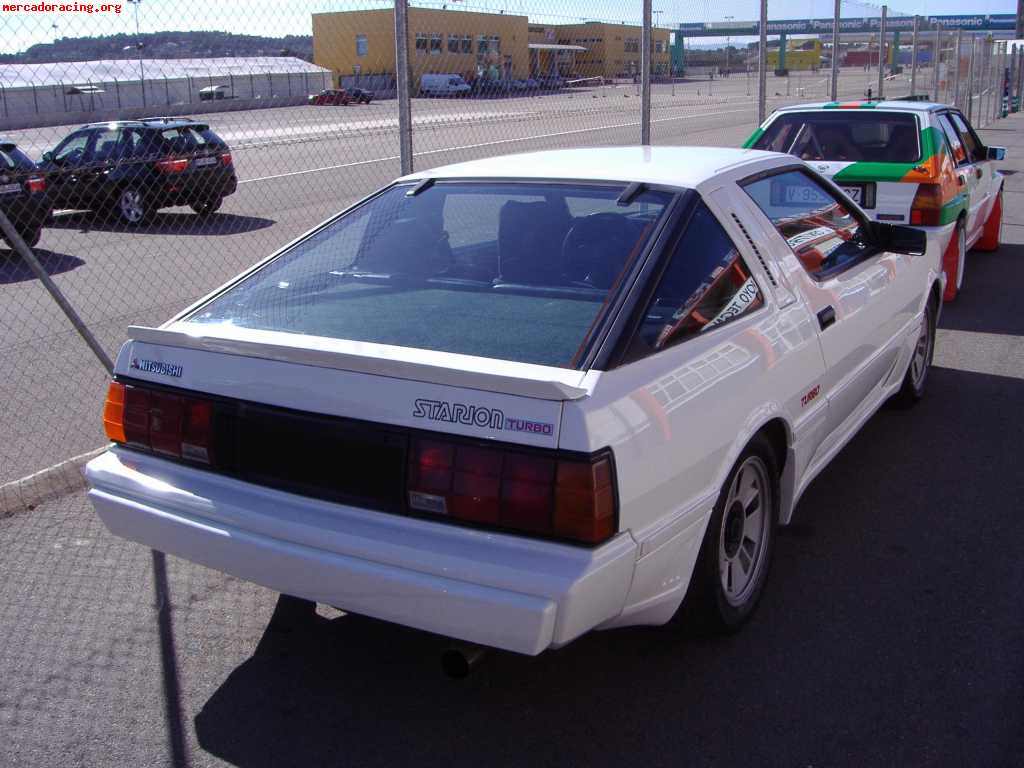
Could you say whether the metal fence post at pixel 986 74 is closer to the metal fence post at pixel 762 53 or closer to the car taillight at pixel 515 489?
the metal fence post at pixel 762 53

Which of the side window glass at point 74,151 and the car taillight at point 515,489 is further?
the side window glass at point 74,151

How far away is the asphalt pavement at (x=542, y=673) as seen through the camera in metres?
2.97

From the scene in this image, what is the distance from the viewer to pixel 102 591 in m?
3.94

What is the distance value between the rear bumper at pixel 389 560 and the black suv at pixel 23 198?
31.2 ft

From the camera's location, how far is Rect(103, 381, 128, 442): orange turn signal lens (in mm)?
3289

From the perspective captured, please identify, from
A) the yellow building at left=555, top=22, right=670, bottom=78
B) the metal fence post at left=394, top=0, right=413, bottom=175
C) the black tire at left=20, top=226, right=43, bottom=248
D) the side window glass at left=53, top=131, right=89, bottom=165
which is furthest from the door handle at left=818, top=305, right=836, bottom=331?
the side window glass at left=53, top=131, right=89, bottom=165

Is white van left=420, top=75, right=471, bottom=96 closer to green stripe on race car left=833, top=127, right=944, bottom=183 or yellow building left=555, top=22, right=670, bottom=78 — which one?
yellow building left=555, top=22, right=670, bottom=78

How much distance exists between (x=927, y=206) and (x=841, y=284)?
12.7ft

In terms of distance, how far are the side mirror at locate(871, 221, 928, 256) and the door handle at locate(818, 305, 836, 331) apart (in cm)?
87

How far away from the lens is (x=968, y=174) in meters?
8.57

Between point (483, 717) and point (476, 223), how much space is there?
1.76 metres

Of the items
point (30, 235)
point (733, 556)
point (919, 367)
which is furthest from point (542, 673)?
point (30, 235)

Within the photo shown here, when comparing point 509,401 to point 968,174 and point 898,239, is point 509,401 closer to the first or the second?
point 898,239

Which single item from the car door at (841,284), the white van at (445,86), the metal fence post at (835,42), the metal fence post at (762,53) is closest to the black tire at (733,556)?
the car door at (841,284)
